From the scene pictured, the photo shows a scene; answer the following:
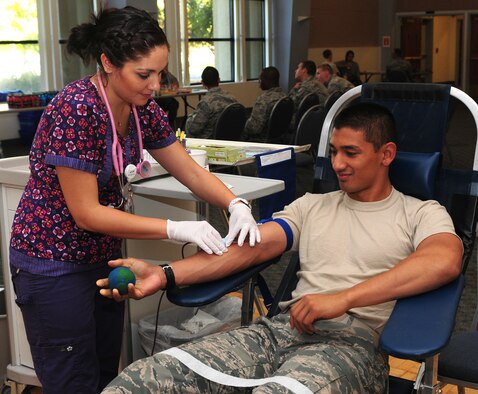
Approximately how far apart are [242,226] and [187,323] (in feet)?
2.83

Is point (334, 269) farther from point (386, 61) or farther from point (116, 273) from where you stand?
point (386, 61)

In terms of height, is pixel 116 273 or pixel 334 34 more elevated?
pixel 334 34

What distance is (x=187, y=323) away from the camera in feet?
8.29

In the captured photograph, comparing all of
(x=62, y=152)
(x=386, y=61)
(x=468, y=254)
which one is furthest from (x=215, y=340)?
(x=386, y=61)

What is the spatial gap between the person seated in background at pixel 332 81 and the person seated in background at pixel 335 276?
19.4 ft

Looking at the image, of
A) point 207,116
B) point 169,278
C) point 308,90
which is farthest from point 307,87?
point 169,278

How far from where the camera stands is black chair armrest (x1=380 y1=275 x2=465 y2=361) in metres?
1.35

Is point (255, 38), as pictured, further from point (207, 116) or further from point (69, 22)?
point (207, 116)

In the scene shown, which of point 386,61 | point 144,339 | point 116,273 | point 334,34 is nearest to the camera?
point 116,273

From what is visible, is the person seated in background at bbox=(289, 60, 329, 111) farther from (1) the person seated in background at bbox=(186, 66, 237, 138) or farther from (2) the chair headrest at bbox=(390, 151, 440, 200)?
(2) the chair headrest at bbox=(390, 151, 440, 200)

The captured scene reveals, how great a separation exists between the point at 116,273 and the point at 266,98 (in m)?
4.82

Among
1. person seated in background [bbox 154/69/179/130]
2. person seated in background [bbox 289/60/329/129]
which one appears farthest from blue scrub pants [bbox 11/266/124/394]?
person seated in background [bbox 154/69/179/130]

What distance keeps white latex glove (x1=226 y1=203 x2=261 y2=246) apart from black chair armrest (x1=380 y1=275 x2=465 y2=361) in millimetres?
377

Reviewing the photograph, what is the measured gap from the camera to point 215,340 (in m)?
1.62
